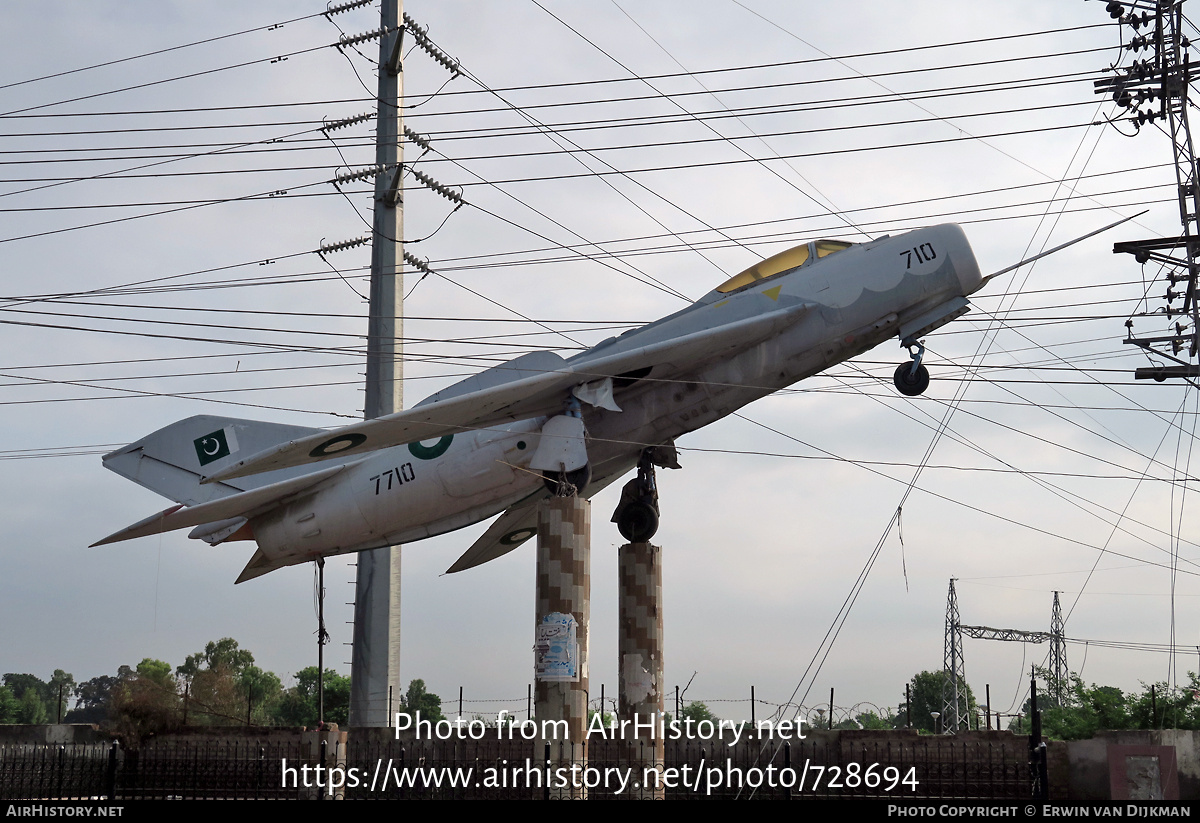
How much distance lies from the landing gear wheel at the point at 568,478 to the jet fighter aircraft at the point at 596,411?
0.02 metres

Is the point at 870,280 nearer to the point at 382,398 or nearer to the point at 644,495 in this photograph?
the point at 644,495

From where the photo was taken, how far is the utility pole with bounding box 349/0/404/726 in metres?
28.5

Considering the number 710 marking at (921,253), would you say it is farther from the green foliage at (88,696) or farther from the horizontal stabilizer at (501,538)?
the green foliage at (88,696)

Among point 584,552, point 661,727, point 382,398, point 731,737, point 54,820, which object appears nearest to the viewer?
point 54,820

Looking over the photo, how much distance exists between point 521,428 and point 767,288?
4.81 meters

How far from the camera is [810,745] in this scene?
1859 cm

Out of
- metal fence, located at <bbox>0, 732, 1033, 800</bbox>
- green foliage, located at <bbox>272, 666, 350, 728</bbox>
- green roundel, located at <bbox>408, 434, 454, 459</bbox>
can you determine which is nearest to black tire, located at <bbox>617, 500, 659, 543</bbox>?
green roundel, located at <bbox>408, 434, 454, 459</bbox>

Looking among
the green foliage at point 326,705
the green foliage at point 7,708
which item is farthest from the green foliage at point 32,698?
the green foliage at point 326,705

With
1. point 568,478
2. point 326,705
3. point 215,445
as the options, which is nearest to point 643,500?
point 568,478

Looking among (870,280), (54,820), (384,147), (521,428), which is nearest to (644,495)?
(521,428)

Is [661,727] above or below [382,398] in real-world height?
below

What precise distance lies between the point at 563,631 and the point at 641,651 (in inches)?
103

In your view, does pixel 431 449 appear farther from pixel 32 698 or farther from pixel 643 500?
pixel 32 698

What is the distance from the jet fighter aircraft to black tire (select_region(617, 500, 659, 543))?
3cm
